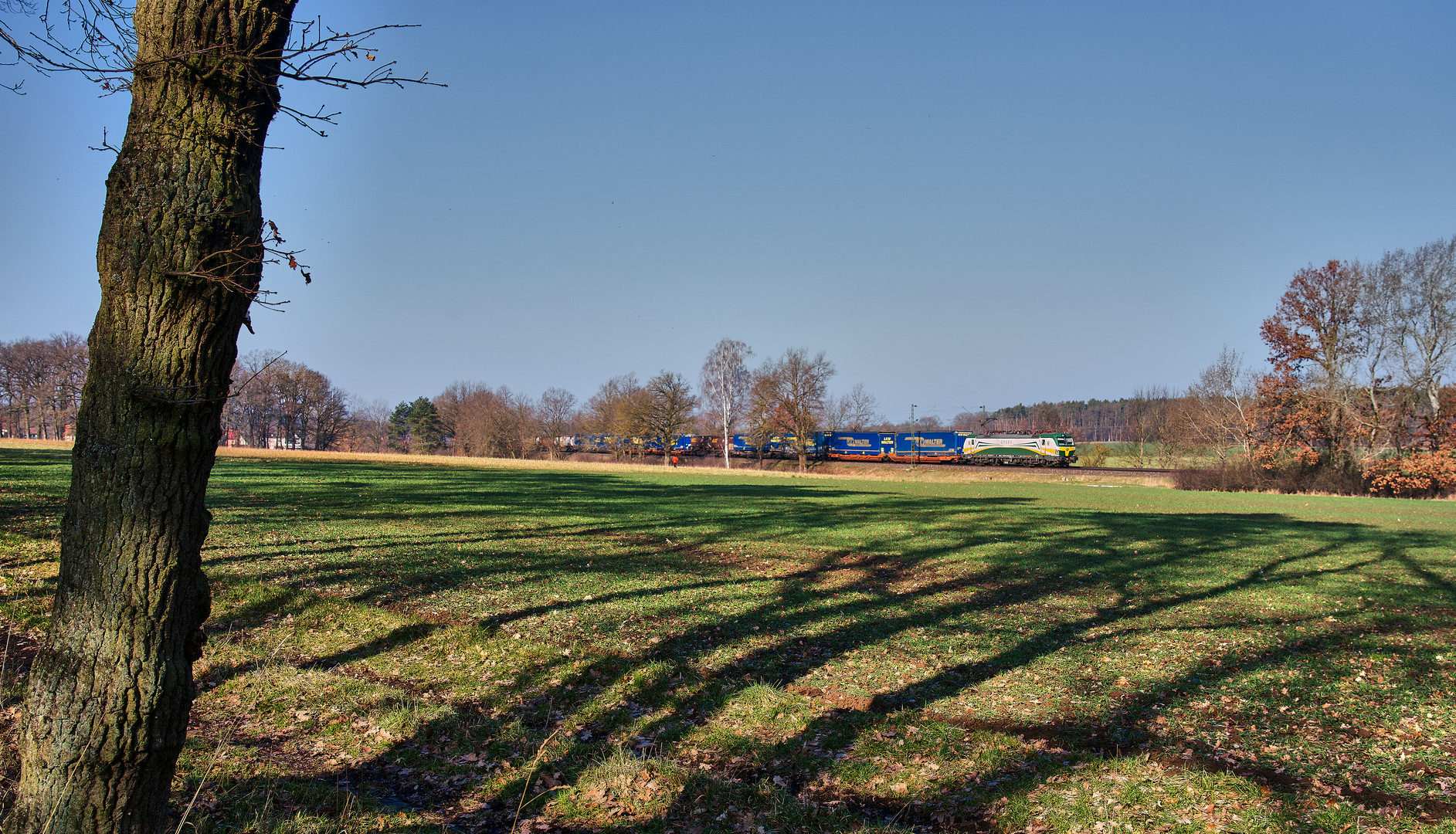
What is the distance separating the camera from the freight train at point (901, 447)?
70688mm

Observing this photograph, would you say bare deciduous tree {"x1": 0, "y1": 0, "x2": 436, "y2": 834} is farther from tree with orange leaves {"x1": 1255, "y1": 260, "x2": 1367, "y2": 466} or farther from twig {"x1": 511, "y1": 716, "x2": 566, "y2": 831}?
tree with orange leaves {"x1": 1255, "y1": 260, "x2": 1367, "y2": 466}

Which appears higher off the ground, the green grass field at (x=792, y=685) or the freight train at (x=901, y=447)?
the freight train at (x=901, y=447)

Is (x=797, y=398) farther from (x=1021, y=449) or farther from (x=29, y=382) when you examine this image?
(x=29, y=382)

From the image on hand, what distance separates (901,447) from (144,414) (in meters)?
76.3

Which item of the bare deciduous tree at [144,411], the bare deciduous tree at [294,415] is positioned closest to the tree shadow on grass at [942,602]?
the bare deciduous tree at [144,411]

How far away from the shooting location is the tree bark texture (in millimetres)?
3420

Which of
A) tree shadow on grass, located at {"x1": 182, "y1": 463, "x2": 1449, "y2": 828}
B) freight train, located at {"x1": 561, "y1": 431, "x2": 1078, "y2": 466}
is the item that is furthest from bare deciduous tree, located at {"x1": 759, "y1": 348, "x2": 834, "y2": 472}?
tree shadow on grass, located at {"x1": 182, "y1": 463, "x2": 1449, "y2": 828}

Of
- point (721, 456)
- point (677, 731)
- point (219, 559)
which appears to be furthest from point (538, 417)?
point (677, 731)

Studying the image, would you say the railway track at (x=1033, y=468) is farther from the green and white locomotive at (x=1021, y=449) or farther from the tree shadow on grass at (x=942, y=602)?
the tree shadow on grass at (x=942, y=602)

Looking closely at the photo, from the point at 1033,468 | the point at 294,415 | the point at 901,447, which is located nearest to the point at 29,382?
the point at 294,415

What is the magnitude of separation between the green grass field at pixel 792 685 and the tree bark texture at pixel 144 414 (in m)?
0.98

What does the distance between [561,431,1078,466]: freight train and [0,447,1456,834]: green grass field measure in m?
56.8

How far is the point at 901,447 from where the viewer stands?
76.9 meters

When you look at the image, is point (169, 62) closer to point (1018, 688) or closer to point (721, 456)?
point (1018, 688)
